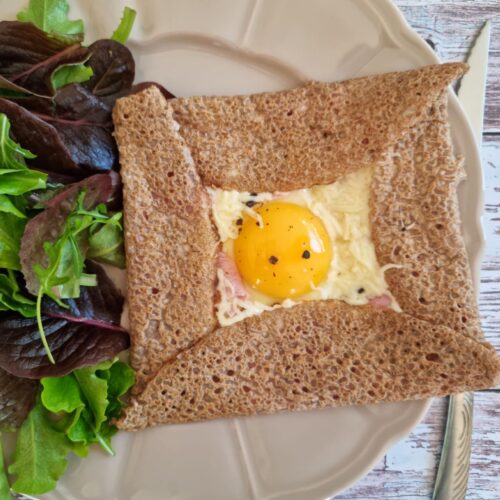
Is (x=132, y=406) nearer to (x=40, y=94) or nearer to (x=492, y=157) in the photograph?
(x=40, y=94)

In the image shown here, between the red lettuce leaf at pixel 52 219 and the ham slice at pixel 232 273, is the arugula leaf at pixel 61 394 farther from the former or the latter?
the ham slice at pixel 232 273

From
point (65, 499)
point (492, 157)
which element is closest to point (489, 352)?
point (492, 157)

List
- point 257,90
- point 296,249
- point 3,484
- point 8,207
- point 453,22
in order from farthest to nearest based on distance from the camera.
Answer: point 453,22
point 257,90
point 3,484
point 296,249
point 8,207

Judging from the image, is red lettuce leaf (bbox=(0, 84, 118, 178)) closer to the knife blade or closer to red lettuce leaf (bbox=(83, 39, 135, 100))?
red lettuce leaf (bbox=(83, 39, 135, 100))

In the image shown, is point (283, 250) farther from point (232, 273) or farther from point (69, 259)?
point (69, 259)

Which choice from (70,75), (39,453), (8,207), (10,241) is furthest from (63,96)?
(39,453)

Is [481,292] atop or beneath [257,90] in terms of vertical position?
beneath

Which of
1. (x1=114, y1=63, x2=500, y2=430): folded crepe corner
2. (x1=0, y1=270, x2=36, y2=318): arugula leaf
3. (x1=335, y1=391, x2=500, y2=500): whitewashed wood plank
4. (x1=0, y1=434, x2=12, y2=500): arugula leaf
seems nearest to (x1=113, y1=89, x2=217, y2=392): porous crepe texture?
(x1=114, y1=63, x2=500, y2=430): folded crepe corner
